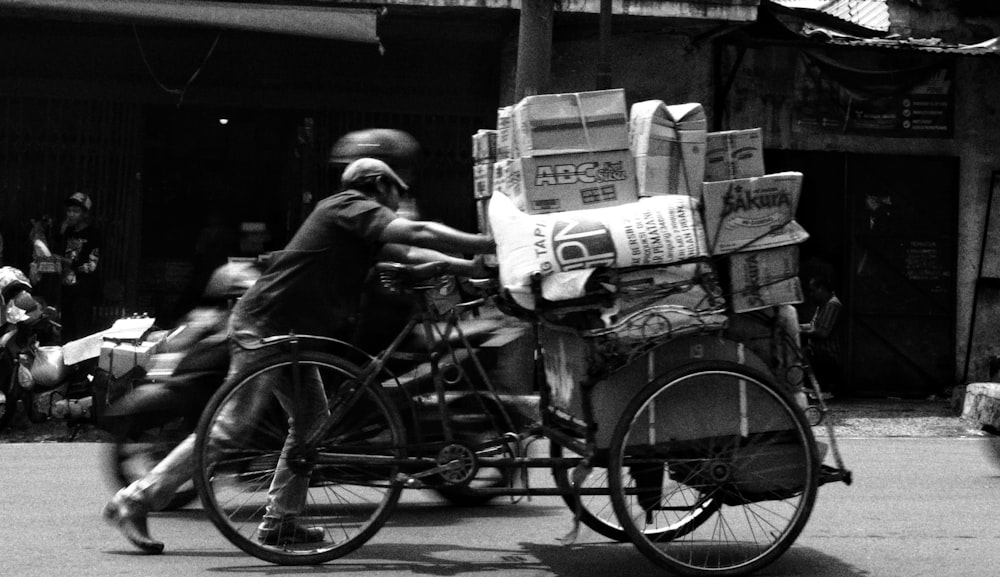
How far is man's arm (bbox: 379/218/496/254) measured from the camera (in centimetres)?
461

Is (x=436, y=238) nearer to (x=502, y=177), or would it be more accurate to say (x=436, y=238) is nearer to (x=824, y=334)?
(x=502, y=177)

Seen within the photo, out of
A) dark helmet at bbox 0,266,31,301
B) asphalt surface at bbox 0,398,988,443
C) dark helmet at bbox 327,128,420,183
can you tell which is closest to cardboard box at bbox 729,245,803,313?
dark helmet at bbox 327,128,420,183

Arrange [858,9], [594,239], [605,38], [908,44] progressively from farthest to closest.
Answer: [858,9] → [908,44] → [605,38] → [594,239]

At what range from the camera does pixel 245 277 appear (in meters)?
6.14

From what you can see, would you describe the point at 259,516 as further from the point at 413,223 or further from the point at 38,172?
the point at 38,172

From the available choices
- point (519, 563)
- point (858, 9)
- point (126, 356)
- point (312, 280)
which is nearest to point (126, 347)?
point (126, 356)

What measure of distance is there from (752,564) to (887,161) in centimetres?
962

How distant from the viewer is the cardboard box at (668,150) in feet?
15.0

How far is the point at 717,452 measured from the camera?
185 inches

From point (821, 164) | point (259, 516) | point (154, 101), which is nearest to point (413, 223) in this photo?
point (259, 516)

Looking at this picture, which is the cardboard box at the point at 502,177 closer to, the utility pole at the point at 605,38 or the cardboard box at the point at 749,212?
the cardboard box at the point at 749,212

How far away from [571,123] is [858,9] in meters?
12.0

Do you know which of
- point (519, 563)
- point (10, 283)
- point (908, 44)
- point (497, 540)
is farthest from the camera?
point (908, 44)

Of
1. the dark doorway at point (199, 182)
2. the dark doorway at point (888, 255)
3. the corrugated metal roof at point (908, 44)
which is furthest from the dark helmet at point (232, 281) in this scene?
the dark doorway at point (888, 255)
